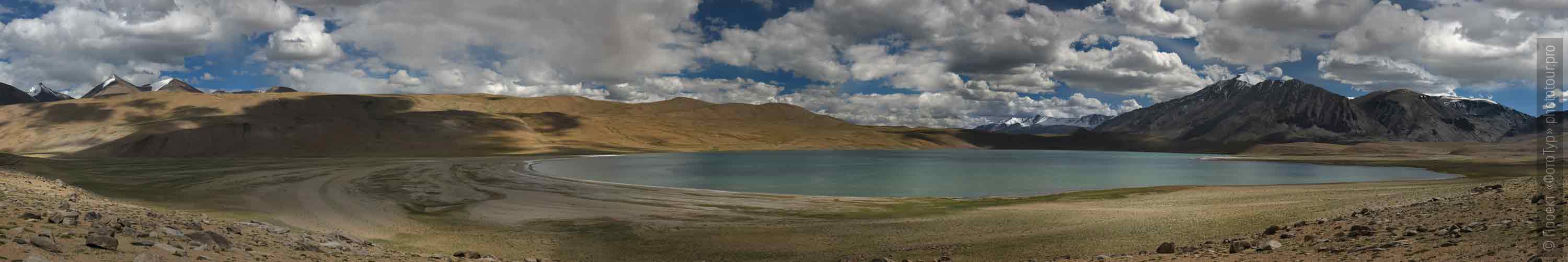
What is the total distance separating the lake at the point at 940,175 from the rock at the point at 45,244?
4323cm

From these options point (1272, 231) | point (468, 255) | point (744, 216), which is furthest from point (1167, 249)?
point (744, 216)

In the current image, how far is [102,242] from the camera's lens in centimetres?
1266

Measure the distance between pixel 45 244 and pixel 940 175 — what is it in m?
80.8

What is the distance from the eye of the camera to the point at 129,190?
4516 centimetres

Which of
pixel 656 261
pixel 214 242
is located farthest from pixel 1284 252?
pixel 214 242

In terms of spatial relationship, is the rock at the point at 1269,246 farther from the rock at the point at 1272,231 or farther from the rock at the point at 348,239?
the rock at the point at 348,239

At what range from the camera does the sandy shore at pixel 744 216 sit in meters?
23.5

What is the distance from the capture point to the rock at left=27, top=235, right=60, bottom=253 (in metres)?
12.0

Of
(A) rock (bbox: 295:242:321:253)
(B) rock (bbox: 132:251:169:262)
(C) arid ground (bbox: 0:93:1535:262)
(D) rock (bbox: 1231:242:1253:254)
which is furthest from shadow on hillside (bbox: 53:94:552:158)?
(D) rock (bbox: 1231:242:1253:254)

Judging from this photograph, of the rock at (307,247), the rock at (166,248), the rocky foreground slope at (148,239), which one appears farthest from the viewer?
the rock at (307,247)

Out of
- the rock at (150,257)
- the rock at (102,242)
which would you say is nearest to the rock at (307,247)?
the rock at (150,257)

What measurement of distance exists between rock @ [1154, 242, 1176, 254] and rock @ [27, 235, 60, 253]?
2289cm

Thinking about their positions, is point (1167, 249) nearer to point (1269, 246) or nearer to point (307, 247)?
point (1269, 246)

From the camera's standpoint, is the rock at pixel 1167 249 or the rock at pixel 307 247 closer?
the rock at pixel 1167 249
